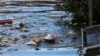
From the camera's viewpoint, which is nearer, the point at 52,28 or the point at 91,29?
the point at 91,29

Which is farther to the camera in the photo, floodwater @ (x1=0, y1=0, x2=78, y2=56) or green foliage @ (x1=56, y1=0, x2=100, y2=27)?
green foliage @ (x1=56, y1=0, x2=100, y2=27)

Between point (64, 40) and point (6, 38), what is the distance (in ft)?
8.81

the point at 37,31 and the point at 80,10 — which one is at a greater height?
the point at 80,10

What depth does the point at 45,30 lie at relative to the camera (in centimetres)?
1630

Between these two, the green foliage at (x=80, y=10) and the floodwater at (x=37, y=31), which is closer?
the floodwater at (x=37, y=31)

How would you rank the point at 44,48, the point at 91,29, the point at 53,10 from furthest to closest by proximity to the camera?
the point at 53,10 < the point at 44,48 < the point at 91,29

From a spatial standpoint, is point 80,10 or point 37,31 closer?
point 80,10

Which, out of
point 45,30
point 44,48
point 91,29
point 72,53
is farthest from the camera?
point 45,30

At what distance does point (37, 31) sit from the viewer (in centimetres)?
1608

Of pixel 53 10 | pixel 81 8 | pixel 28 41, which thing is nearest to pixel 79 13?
pixel 81 8

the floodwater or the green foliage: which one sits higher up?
the green foliage

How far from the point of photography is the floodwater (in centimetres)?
1135

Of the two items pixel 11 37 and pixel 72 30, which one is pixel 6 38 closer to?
pixel 11 37

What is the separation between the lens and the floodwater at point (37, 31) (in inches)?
447
